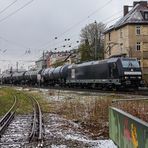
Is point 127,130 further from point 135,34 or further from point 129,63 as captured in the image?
point 135,34

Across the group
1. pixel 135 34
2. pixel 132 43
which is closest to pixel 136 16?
pixel 135 34

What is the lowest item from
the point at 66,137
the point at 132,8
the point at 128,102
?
the point at 66,137

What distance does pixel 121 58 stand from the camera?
3766 cm

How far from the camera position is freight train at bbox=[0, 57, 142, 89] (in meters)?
37.1

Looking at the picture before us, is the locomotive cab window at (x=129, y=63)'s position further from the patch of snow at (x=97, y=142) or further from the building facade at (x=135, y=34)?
the building facade at (x=135, y=34)

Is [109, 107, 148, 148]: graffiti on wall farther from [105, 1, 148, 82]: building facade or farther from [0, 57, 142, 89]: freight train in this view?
[105, 1, 148, 82]: building facade

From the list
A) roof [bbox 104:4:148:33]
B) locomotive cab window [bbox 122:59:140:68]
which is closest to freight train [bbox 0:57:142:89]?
locomotive cab window [bbox 122:59:140:68]

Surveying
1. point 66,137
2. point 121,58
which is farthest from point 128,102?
point 121,58

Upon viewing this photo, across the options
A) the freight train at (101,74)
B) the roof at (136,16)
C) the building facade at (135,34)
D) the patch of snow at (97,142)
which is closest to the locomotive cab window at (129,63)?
the freight train at (101,74)

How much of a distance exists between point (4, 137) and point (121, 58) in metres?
25.3

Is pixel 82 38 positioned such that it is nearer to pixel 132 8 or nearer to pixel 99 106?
pixel 132 8

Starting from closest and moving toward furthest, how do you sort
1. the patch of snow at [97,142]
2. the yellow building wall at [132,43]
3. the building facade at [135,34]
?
the patch of snow at [97,142], the yellow building wall at [132,43], the building facade at [135,34]

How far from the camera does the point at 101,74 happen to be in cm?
4116

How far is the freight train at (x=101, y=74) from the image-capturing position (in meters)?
37.1
